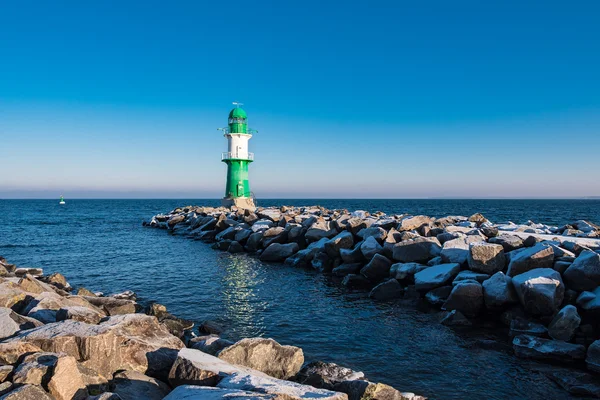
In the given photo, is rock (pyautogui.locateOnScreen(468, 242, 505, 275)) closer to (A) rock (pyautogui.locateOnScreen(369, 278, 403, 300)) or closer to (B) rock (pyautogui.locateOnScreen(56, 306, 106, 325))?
(A) rock (pyautogui.locateOnScreen(369, 278, 403, 300))

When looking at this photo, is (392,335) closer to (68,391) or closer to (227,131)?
(68,391)

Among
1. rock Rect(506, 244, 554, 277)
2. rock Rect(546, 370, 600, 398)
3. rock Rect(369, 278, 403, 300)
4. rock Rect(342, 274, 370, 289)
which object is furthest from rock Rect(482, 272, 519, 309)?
rock Rect(342, 274, 370, 289)

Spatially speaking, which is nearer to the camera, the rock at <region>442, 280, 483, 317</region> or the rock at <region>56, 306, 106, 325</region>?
the rock at <region>56, 306, 106, 325</region>

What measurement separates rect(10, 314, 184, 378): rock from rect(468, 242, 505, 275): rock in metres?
8.35

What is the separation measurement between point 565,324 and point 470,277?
105 inches

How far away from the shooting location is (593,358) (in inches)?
287

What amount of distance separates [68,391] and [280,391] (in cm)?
236

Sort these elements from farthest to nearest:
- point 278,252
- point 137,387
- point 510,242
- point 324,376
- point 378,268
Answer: point 278,252 → point 378,268 → point 510,242 → point 324,376 → point 137,387

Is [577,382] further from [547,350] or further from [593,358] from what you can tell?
[547,350]

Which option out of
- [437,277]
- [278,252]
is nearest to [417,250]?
[437,277]

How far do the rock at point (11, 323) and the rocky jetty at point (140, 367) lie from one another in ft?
0.04

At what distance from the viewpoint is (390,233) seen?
595 inches

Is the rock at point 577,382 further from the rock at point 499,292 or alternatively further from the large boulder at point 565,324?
the rock at point 499,292

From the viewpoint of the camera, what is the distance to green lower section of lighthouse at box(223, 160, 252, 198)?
3622 cm
